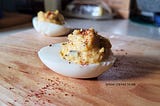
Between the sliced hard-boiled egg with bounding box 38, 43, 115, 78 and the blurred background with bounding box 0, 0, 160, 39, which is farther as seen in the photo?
the blurred background with bounding box 0, 0, 160, 39

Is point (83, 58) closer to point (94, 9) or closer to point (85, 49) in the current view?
point (85, 49)

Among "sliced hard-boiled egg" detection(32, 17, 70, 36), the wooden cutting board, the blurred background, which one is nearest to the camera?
the wooden cutting board

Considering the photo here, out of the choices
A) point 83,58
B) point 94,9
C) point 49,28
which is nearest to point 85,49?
point 83,58

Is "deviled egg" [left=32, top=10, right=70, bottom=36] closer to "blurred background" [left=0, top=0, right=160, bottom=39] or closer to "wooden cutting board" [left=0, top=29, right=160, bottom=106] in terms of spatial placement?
"wooden cutting board" [left=0, top=29, right=160, bottom=106]

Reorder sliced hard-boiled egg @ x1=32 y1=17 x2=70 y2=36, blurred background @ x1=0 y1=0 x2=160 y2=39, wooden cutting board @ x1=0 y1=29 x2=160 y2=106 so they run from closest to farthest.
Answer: wooden cutting board @ x1=0 y1=29 x2=160 y2=106 → sliced hard-boiled egg @ x1=32 y1=17 x2=70 y2=36 → blurred background @ x1=0 y1=0 x2=160 y2=39

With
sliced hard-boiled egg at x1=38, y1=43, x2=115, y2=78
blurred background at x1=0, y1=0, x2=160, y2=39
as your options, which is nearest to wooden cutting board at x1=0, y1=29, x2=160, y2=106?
sliced hard-boiled egg at x1=38, y1=43, x2=115, y2=78

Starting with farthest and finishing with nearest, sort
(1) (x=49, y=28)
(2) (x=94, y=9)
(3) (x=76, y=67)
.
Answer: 1. (2) (x=94, y=9)
2. (1) (x=49, y=28)
3. (3) (x=76, y=67)

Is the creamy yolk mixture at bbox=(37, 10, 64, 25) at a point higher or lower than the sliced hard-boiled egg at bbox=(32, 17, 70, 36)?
higher

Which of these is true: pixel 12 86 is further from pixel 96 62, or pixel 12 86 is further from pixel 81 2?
pixel 81 2
